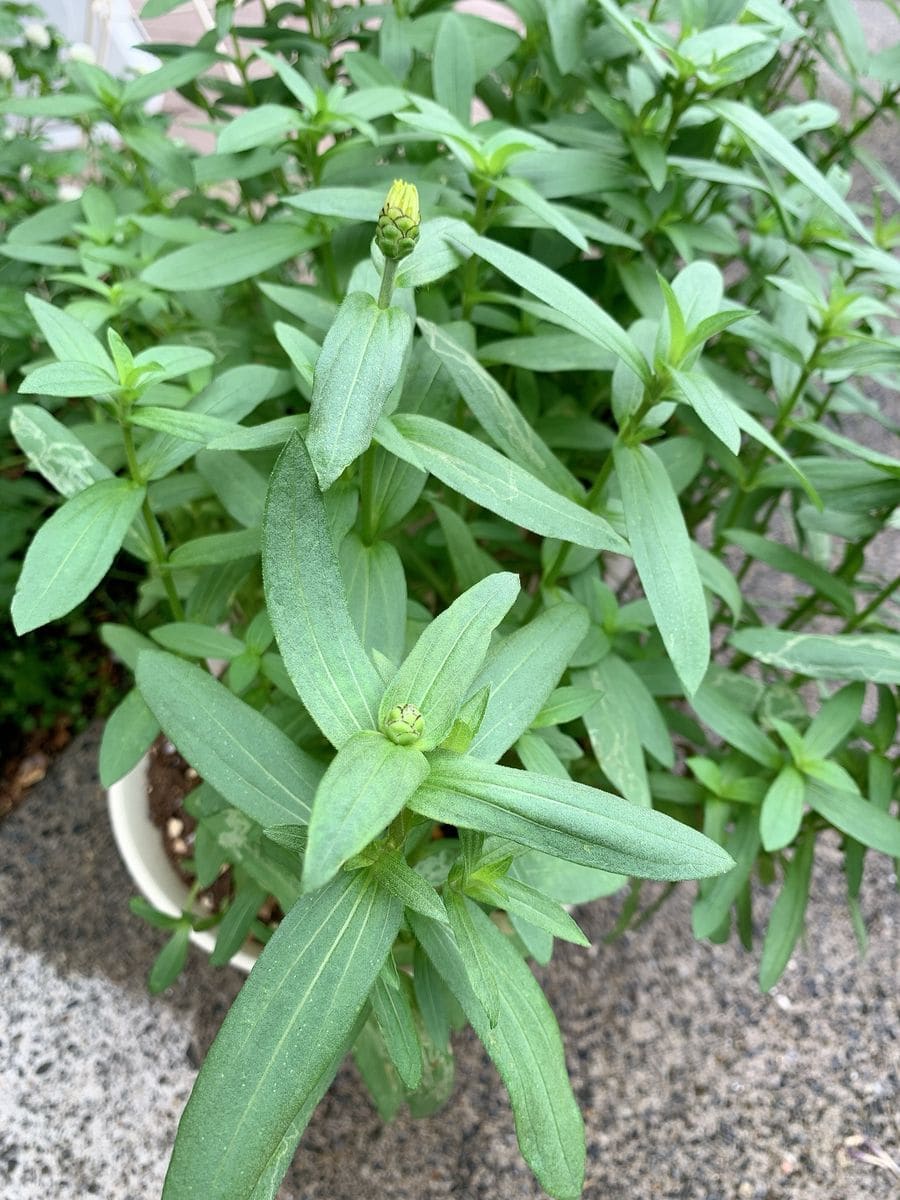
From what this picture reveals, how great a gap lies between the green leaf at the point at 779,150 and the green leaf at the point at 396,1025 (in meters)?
0.70

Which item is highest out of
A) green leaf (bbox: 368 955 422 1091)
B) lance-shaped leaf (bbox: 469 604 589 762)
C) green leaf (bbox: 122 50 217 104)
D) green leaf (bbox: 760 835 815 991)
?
green leaf (bbox: 122 50 217 104)

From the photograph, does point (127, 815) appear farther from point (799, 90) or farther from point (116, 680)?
point (799, 90)

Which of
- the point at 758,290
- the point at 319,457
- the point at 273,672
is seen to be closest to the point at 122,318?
the point at 273,672

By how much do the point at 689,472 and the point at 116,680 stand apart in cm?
100

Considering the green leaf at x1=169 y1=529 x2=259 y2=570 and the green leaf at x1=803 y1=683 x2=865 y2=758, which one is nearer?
the green leaf at x1=169 y1=529 x2=259 y2=570

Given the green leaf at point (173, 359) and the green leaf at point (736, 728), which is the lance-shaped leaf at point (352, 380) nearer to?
the green leaf at point (173, 359)

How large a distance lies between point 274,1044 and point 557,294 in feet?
1.65

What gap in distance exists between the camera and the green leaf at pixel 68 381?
60 cm

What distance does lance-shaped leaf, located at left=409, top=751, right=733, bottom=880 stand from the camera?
47 cm

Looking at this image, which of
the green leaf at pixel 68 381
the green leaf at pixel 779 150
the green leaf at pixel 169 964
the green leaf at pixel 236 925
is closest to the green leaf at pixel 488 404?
the green leaf at pixel 68 381

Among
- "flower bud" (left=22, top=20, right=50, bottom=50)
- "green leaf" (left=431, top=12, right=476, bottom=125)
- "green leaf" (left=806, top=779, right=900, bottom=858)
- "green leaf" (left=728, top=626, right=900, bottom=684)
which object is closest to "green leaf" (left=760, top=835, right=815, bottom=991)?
"green leaf" (left=806, top=779, right=900, bottom=858)

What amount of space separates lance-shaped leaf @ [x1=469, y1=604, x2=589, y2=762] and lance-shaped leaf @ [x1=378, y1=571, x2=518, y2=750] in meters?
0.06

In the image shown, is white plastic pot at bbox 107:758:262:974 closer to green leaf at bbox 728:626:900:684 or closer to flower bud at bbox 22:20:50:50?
green leaf at bbox 728:626:900:684

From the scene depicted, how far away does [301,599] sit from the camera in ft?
1.73
